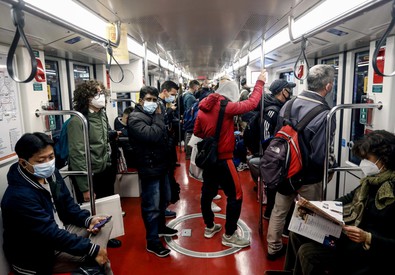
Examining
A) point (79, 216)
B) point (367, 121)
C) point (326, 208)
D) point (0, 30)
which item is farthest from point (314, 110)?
point (0, 30)

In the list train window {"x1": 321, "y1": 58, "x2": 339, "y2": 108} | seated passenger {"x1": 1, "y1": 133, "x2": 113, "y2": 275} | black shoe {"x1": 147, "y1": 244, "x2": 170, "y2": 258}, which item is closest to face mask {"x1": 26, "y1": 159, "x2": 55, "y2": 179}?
seated passenger {"x1": 1, "y1": 133, "x2": 113, "y2": 275}

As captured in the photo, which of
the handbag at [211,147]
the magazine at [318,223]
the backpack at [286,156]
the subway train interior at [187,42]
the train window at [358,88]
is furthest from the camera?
the train window at [358,88]

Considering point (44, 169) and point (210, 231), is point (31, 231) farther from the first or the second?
point (210, 231)

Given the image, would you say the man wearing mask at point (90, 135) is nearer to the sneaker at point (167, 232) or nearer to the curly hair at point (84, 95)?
the curly hair at point (84, 95)

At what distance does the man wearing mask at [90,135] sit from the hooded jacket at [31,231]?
0.72 m

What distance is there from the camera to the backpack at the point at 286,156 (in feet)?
7.73

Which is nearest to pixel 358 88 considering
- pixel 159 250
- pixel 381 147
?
pixel 381 147

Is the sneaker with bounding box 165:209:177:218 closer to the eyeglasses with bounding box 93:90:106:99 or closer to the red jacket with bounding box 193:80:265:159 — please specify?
the red jacket with bounding box 193:80:265:159

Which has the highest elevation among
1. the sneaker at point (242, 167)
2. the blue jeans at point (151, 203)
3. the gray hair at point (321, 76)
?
the gray hair at point (321, 76)

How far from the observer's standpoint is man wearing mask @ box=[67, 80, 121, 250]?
2.66 metres

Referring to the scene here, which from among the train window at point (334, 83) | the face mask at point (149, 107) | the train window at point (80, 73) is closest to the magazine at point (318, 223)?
the face mask at point (149, 107)

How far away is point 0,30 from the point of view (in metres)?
2.20

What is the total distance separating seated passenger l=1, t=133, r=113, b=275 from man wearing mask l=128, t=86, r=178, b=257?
0.80 metres

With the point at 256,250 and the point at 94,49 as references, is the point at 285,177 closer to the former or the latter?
the point at 256,250
